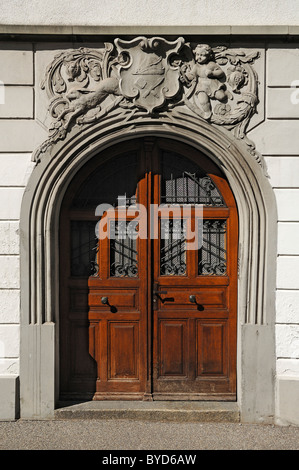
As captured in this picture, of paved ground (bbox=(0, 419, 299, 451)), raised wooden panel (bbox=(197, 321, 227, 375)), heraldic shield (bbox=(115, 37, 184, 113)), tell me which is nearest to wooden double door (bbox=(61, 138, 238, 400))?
raised wooden panel (bbox=(197, 321, 227, 375))

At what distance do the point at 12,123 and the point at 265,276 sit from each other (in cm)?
332

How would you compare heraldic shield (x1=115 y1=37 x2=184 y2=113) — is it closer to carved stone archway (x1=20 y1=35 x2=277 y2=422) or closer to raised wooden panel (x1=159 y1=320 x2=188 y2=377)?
carved stone archway (x1=20 y1=35 x2=277 y2=422)

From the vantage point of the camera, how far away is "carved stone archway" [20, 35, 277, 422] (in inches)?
208

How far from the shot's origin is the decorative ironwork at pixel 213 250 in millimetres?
5605

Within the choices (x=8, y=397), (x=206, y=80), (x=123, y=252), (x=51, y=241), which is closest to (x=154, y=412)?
(x=8, y=397)

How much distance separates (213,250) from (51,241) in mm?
1894

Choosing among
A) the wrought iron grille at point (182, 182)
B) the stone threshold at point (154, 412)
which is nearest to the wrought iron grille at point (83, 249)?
the wrought iron grille at point (182, 182)

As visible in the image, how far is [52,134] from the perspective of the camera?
208 inches

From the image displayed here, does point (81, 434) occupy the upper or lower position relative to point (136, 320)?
lower

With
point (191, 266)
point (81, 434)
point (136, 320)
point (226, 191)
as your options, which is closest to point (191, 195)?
point (226, 191)

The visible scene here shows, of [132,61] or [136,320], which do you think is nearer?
[132,61]

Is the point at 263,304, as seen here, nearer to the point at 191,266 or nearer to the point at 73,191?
the point at 191,266

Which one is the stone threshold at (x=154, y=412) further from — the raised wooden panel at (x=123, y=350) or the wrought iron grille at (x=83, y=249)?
the wrought iron grille at (x=83, y=249)

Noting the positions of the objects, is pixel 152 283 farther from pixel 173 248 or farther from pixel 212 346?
pixel 212 346
